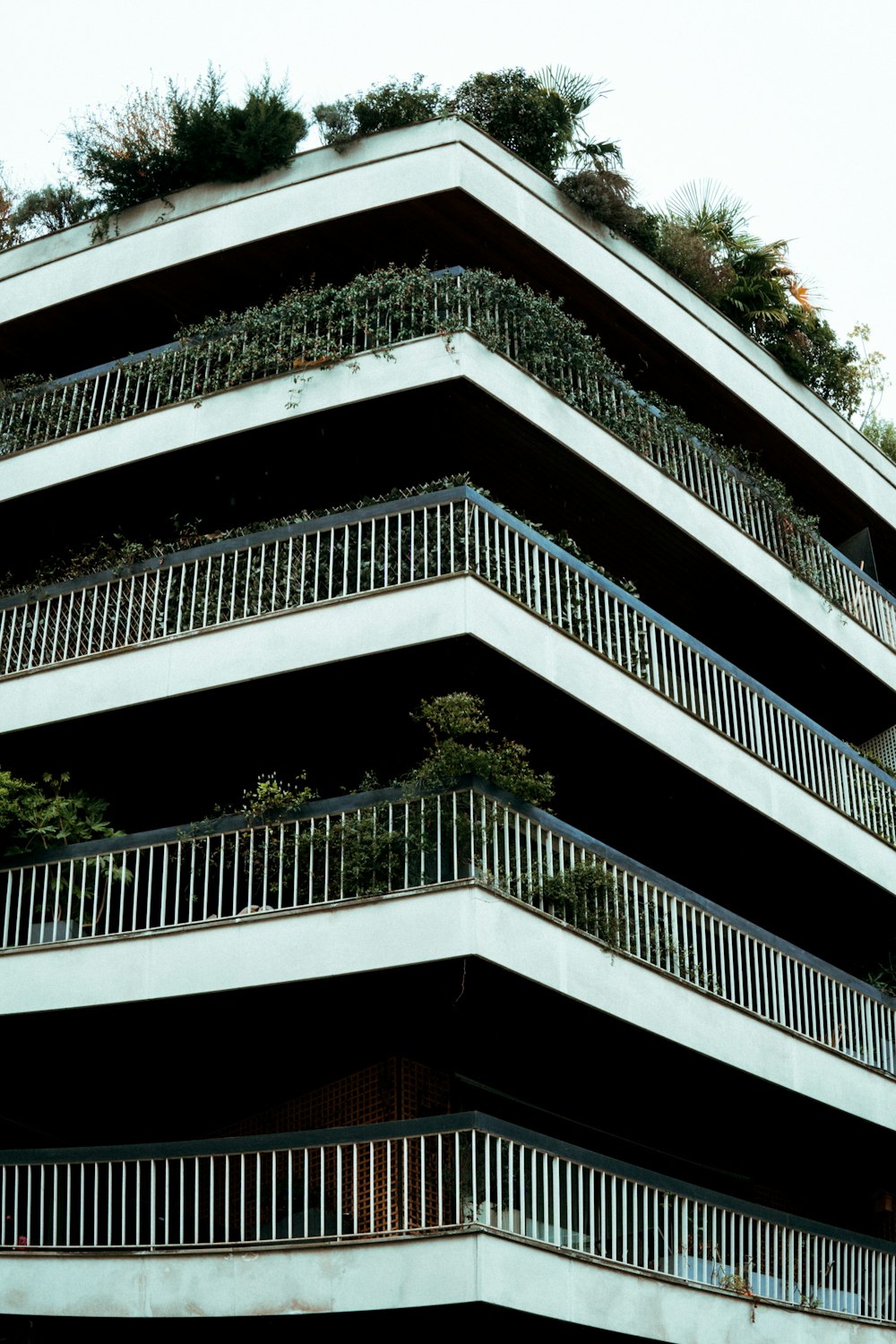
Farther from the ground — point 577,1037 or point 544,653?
point 544,653

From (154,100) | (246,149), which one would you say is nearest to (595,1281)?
(246,149)

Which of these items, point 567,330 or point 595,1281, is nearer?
point 595,1281

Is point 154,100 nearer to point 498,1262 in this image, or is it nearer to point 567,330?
point 567,330

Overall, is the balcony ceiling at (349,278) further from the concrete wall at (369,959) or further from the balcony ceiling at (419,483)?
the concrete wall at (369,959)

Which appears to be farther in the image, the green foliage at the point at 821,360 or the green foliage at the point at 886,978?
the green foliage at the point at 821,360

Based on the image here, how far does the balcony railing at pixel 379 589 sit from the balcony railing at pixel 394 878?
2.42 metres

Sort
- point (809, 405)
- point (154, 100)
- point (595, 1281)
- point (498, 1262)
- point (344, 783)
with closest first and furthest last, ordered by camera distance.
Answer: point (498, 1262)
point (595, 1281)
point (344, 783)
point (154, 100)
point (809, 405)

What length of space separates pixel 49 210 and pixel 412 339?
8.26 meters

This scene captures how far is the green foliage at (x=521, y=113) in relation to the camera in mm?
20844

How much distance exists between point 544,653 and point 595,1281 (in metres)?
6.03

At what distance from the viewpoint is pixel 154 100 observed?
22062 mm

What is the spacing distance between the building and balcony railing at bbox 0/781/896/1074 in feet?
0.21

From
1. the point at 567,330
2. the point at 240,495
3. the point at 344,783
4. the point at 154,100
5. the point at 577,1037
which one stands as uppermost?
the point at 154,100

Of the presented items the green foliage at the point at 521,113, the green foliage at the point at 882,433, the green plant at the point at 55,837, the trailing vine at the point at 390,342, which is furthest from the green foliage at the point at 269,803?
the green foliage at the point at 882,433
